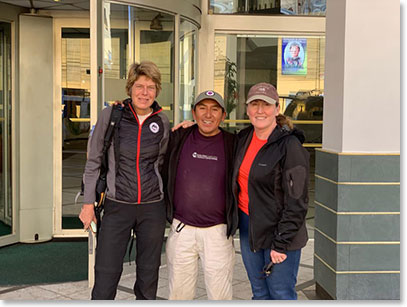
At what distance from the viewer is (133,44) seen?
17.1ft

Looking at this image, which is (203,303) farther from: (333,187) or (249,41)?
(249,41)

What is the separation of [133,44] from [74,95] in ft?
5.58

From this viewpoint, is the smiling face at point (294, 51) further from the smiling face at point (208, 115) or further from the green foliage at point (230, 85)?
the smiling face at point (208, 115)

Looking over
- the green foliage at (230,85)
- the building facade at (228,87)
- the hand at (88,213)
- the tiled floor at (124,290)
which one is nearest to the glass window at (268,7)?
the building facade at (228,87)

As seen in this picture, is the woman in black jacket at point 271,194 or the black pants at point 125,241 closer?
the woman in black jacket at point 271,194

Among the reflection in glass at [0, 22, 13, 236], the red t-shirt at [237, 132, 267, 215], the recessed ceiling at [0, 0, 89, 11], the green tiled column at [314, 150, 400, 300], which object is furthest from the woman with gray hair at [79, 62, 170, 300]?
the reflection in glass at [0, 22, 13, 236]

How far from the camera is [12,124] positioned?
6242 millimetres

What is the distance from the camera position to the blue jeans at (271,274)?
3059mm

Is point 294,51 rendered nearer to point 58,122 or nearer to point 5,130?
point 58,122

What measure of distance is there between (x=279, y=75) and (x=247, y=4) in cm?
93

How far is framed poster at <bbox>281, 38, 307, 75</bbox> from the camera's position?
678cm

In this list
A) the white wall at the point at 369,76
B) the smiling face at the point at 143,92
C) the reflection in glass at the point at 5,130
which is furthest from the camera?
the reflection in glass at the point at 5,130

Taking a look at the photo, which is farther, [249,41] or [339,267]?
[249,41]

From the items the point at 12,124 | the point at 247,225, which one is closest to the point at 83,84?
the point at 12,124
